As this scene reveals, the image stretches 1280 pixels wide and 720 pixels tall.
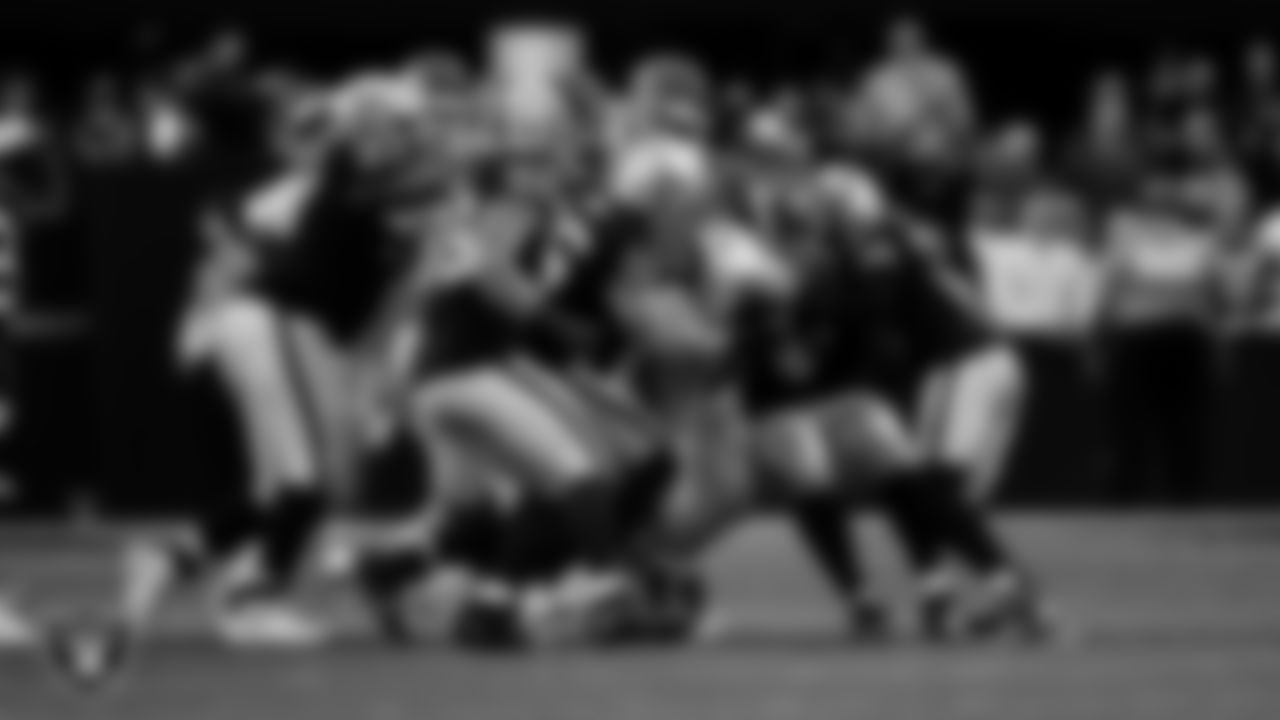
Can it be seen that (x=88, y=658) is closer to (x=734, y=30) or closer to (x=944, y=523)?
(x=944, y=523)

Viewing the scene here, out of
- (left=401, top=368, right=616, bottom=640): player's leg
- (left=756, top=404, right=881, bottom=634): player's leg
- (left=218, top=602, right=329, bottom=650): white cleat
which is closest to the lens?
(left=401, top=368, right=616, bottom=640): player's leg

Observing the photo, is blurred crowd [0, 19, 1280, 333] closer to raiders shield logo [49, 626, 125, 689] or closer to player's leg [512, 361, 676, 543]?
player's leg [512, 361, 676, 543]

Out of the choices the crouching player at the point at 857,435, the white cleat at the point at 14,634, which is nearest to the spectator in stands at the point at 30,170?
the white cleat at the point at 14,634

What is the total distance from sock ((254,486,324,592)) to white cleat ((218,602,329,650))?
90 mm

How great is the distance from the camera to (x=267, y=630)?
49.2 feet

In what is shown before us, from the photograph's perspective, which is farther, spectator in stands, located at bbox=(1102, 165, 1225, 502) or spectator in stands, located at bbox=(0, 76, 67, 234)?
spectator in stands, located at bbox=(1102, 165, 1225, 502)

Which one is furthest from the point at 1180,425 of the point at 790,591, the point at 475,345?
the point at 475,345

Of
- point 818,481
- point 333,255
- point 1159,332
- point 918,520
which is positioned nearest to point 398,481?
point 1159,332

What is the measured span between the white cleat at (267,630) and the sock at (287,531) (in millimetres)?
90

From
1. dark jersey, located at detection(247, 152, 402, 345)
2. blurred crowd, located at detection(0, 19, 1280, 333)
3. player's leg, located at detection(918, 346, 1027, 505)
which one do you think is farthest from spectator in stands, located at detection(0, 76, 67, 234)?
player's leg, located at detection(918, 346, 1027, 505)

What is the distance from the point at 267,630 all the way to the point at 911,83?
989 cm

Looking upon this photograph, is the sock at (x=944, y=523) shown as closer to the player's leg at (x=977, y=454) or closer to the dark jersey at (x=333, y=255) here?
the player's leg at (x=977, y=454)

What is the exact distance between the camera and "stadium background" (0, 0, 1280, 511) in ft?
81.0

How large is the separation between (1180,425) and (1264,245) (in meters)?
1.20
